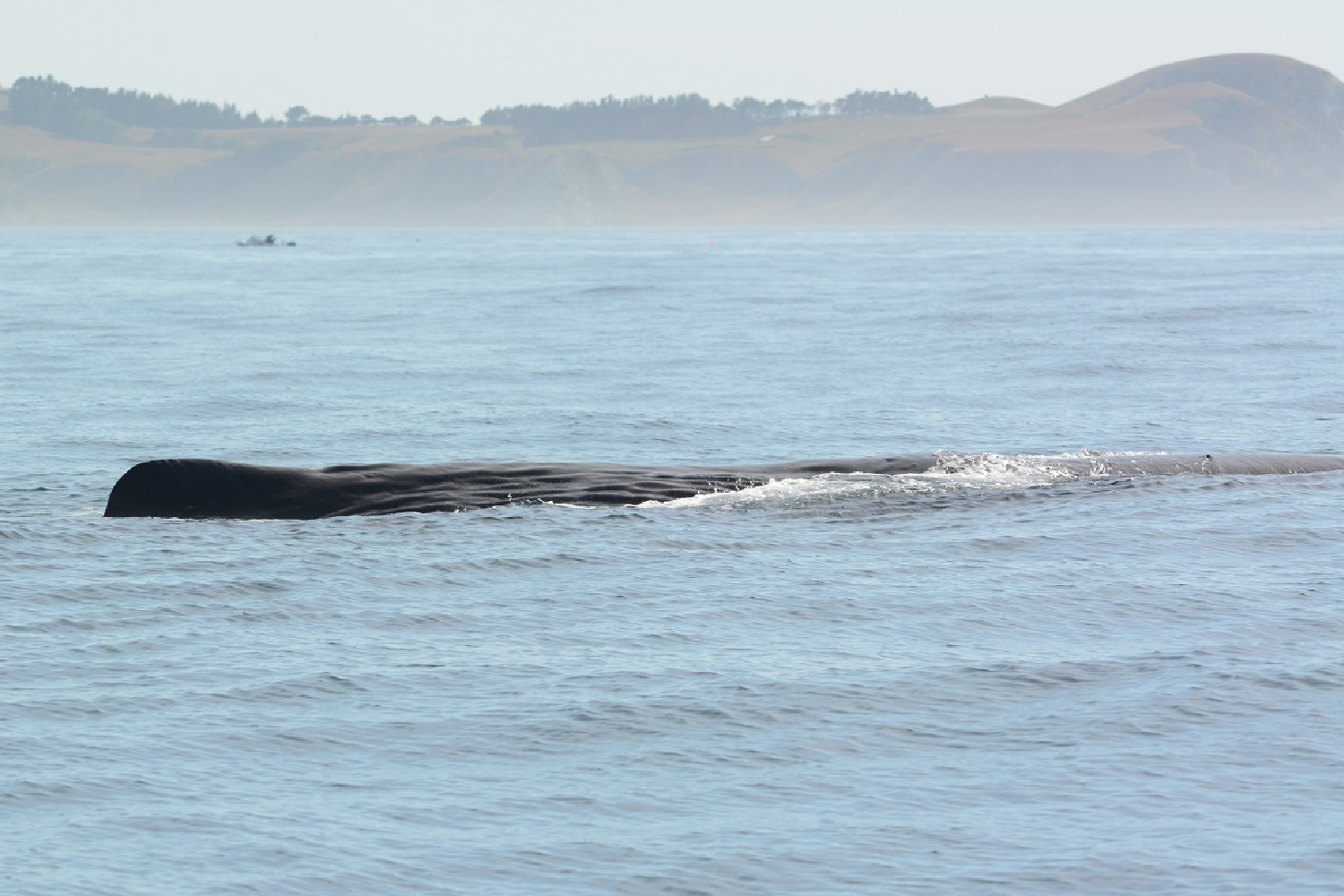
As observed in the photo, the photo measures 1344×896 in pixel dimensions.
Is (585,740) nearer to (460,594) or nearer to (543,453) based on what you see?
(460,594)

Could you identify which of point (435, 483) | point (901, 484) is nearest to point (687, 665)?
point (435, 483)

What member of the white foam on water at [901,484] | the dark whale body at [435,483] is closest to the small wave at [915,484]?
the white foam on water at [901,484]

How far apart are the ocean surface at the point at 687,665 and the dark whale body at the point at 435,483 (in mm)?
365

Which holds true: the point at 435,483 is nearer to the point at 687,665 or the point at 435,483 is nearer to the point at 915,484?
the point at 915,484

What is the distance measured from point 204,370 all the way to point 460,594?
75.6 feet

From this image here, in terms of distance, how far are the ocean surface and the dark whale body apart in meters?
0.36

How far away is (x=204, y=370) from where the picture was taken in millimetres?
36281

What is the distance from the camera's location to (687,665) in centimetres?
1231

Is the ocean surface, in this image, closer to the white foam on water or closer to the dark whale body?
the white foam on water

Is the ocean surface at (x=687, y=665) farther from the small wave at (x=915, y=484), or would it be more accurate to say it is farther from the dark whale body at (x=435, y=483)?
the dark whale body at (x=435, y=483)

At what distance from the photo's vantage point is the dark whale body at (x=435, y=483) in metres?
18.1

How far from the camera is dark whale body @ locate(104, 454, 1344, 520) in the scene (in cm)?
1814

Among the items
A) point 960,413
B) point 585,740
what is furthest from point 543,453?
point 585,740

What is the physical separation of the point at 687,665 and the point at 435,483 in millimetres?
7123
